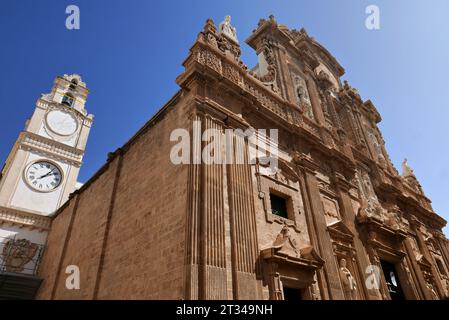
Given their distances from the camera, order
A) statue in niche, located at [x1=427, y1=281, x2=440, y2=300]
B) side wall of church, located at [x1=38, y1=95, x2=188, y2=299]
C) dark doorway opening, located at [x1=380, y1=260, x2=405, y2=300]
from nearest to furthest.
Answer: side wall of church, located at [x1=38, y1=95, x2=188, y2=299] < dark doorway opening, located at [x1=380, y1=260, x2=405, y2=300] < statue in niche, located at [x1=427, y1=281, x2=440, y2=300]

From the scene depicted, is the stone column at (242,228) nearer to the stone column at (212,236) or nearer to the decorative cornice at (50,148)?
the stone column at (212,236)

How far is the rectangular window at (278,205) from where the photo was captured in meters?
8.82

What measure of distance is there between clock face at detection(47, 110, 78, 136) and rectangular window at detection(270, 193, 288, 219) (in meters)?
17.3

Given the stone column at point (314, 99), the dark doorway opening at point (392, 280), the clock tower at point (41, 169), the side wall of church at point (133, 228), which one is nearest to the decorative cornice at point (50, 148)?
the clock tower at point (41, 169)

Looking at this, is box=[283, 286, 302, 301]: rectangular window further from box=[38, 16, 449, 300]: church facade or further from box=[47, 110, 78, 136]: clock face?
box=[47, 110, 78, 136]: clock face

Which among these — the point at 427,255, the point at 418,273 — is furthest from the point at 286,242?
the point at 427,255

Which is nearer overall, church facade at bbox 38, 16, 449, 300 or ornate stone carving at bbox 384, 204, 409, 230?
church facade at bbox 38, 16, 449, 300

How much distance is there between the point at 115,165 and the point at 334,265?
8407 mm

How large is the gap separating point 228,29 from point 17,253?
15.2 metres

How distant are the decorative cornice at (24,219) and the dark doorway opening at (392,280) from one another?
17.4 m

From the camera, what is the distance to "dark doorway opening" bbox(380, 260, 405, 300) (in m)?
11.6

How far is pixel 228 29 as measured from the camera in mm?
Result: 11133

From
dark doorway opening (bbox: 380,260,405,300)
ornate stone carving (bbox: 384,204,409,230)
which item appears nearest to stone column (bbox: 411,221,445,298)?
ornate stone carving (bbox: 384,204,409,230)
